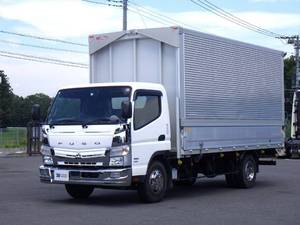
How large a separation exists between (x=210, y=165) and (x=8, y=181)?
20.4 ft

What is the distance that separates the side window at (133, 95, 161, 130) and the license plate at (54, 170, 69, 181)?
66.8 inches

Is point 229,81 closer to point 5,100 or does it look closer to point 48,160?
point 48,160

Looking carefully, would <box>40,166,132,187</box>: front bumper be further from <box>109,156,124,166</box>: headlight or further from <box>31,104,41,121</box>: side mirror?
<box>31,104,41,121</box>: side mirror

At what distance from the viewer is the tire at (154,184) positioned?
13.1 m

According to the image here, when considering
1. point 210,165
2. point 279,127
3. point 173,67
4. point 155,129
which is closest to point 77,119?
point 155,129

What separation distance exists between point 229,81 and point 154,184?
13.0 ft

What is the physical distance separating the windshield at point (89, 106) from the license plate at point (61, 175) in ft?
3.26

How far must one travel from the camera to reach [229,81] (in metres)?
15.9

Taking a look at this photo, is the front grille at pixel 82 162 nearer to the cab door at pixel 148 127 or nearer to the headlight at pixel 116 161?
the headlight at pixel 116 161

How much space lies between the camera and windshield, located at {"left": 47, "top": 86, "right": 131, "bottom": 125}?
12.8m

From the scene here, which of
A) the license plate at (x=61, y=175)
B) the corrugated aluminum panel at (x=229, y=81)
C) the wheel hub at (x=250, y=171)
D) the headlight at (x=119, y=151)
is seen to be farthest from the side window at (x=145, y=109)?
the wheel hub at (x=250, y=171)

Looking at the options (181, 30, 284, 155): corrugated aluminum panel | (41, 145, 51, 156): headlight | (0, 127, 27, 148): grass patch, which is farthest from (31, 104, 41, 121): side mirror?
(0, 127, 27, 148): grass patch

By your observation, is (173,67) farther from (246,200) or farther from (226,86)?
(246,200)

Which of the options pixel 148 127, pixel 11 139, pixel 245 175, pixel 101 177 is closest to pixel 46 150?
pixel 101 177
